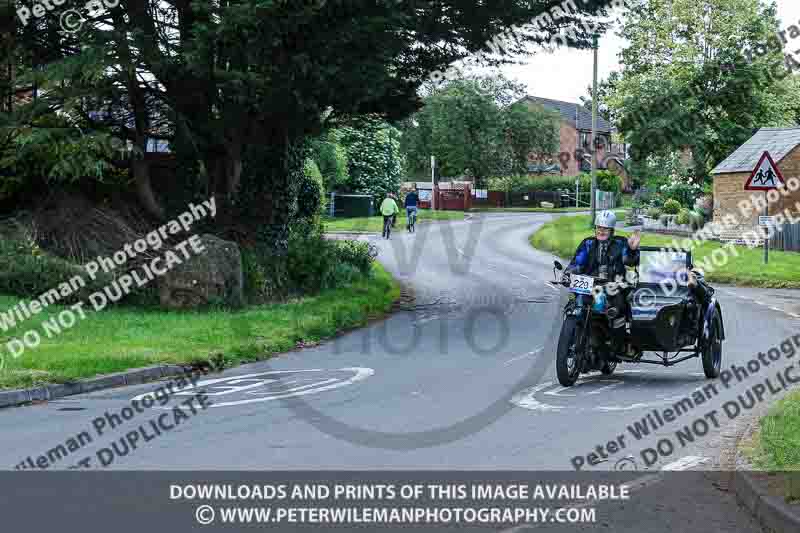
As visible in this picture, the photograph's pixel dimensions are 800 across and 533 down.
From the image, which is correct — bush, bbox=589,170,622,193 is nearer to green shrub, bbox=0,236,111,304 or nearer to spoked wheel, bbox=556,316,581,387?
green shrub, bbox=0,236,111,304

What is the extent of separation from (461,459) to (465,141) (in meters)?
73.1

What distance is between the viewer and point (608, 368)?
12.4 metres

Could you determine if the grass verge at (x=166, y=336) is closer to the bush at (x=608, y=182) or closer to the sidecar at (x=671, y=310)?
the sidecar at (x=671, y=310)

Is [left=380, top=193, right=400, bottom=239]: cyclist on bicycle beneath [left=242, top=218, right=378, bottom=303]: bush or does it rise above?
above

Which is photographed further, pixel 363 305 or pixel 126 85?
pixel 363 305

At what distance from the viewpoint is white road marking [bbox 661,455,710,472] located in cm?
769

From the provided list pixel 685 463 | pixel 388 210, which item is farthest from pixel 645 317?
pixel 388 210

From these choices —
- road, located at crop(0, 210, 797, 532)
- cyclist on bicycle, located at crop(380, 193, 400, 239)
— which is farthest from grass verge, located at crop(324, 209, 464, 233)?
road, located at crop(0, 210, 797, 532)

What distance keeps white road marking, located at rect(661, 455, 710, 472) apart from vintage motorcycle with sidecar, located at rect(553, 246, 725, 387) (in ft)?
10.8

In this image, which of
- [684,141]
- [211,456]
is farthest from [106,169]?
[684,141]

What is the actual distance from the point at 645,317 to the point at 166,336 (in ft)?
22.0

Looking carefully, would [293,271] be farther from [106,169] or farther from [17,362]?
[17,362]

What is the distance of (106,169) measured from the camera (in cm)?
1911

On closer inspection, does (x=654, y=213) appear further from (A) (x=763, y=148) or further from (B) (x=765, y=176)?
(B) (x=765, y=176)
